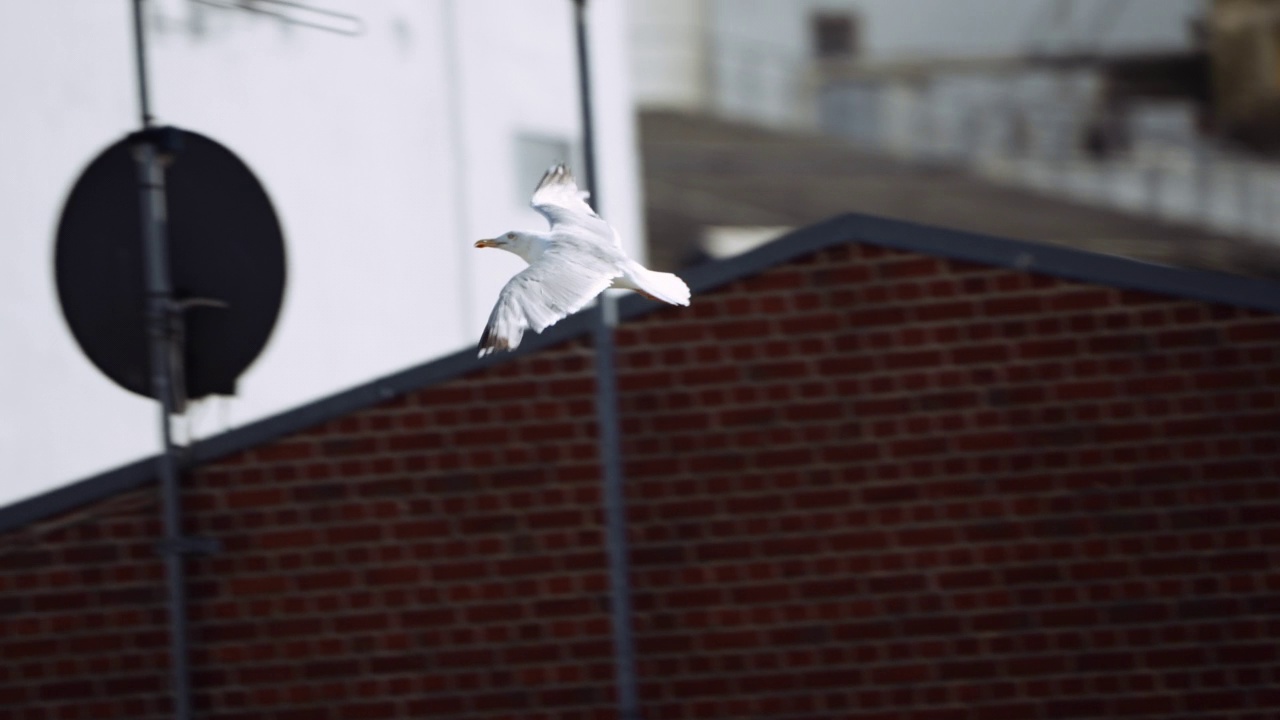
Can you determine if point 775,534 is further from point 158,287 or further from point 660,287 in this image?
point 158,287

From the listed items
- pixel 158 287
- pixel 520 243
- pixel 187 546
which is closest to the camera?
pixel 520 243

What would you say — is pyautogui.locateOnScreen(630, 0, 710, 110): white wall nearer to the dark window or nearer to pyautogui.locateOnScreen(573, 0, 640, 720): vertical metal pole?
the dark window

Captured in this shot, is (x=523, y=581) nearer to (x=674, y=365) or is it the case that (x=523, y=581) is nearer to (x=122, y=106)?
(x=674, y=365)

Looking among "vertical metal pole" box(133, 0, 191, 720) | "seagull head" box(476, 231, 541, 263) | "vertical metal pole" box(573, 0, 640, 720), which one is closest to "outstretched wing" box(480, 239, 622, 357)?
"seagull head" box(476, 231, 541, 263)

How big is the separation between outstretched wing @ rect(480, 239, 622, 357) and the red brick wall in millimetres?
1096

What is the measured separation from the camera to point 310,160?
871 cm

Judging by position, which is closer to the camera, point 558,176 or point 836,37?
point 558,176

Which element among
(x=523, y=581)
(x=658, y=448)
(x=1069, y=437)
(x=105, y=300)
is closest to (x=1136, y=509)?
(x=1069, y=437)

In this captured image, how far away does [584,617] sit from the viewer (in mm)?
5621

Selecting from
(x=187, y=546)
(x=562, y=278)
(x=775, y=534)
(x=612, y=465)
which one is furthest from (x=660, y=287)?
(x=187, y=546)

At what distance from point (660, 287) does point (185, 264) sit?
162 cm

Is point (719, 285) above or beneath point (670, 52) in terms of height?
beneath

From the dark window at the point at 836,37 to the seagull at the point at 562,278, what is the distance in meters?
20.9

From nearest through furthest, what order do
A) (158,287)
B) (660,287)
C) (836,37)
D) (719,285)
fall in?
1. (660,287)
2. (158,287)
3. (719,285)
4. (836,37)
